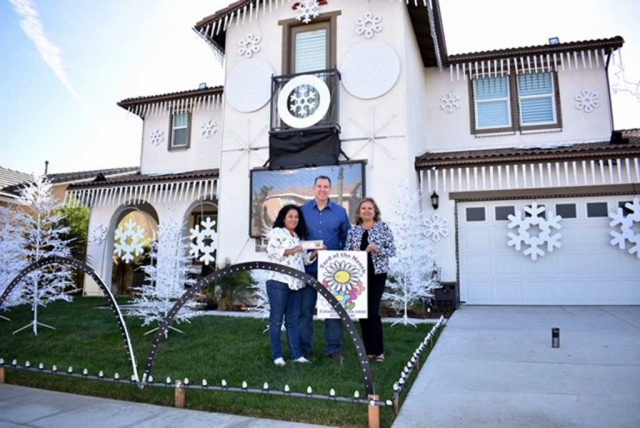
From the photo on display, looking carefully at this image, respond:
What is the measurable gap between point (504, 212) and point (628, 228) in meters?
2.35

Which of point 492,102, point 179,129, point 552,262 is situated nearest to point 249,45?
point 179,129

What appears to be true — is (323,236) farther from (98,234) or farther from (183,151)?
(98,234)

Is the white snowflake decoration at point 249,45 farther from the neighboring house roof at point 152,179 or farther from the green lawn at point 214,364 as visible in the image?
the green lawn at point 214,364

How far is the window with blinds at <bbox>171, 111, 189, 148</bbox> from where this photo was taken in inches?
552

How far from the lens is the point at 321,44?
35.7 ft

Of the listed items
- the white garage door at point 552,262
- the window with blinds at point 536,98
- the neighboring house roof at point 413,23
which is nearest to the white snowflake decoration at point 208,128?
the neighboring house roof at point 413,23

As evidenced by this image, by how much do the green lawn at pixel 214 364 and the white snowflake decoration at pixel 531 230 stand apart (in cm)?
403

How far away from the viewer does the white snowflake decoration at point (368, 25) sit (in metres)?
10.4

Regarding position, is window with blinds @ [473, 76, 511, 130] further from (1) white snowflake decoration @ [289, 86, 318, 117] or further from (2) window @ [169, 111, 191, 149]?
(2) window @ [169, 111, 191, 149]

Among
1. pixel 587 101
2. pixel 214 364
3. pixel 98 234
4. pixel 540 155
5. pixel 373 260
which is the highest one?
pixel 587 101

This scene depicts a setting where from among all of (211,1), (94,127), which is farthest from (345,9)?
(94,127)

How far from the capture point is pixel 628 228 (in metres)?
9.73

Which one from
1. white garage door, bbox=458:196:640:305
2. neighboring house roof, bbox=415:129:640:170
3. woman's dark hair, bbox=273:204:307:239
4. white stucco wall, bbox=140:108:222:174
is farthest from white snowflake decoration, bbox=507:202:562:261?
white stucco wall, bbox=140:108:222:174

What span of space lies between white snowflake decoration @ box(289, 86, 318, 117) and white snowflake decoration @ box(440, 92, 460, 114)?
3.61 m
